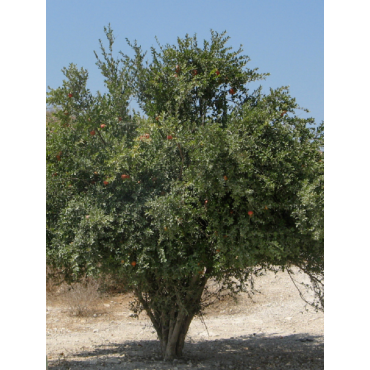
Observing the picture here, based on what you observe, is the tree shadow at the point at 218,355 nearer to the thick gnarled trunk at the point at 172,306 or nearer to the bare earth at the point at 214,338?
the bare earth at the point at 214,338

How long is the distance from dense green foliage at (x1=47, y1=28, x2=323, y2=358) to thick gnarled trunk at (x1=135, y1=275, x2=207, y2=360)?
2.05ft

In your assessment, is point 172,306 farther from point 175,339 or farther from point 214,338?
point 214,338

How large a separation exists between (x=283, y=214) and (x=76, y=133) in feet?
8.17

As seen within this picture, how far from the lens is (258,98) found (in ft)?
17.3

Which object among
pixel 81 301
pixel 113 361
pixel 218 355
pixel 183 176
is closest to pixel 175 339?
pixel 113 361

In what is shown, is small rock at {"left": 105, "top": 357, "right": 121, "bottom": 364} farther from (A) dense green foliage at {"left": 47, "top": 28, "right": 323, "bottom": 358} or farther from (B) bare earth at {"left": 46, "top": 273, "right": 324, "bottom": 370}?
(A) dense green foliage at {"left": 47, "top": 28, "right": 323, "bottom": 358}

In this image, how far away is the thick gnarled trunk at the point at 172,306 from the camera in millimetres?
5895

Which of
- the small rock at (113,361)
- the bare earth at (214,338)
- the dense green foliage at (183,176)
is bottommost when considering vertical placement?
the bare earth at (214,338)

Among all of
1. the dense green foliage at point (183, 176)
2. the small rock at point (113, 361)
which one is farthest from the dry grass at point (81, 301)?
the dense green foliage at point (183, 176)

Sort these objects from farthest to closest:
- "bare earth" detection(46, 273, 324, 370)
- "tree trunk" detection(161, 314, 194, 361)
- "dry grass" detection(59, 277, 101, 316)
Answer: "dry grass" detection(59, 277, 101, 316), "bare earth" detection(46, 273, 324, 370), "tree trunk" detection(161, 314, 194, 361)

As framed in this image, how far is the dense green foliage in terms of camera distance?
4.20 metres

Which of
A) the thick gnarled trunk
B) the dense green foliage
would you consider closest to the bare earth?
the thick gnarled trunk

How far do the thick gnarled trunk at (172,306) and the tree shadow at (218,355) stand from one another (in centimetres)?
30
